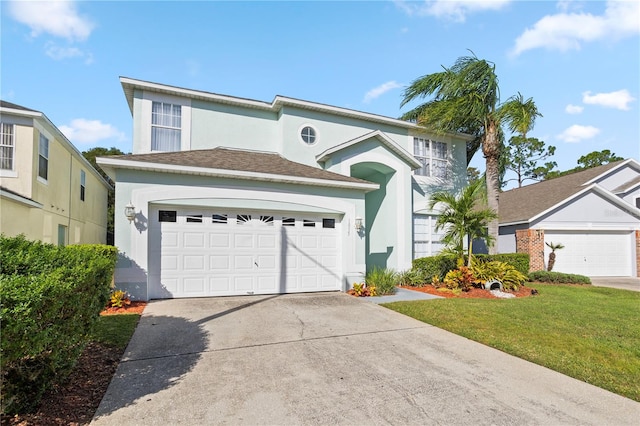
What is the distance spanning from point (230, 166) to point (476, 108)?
36.0ft

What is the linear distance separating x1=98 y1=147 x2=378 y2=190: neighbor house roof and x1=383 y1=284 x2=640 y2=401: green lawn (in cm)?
447

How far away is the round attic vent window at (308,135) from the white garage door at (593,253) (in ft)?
42.8

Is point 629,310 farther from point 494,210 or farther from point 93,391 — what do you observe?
point 93,391

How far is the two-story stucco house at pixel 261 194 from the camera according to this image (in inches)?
340

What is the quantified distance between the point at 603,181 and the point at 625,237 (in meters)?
4.58

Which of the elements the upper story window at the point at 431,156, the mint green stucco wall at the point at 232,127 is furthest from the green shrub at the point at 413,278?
the mint green stucco wall at the point at 232,127

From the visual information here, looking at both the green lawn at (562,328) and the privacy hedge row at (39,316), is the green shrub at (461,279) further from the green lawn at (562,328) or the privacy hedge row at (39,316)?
the privacy hedge row at (39,316)

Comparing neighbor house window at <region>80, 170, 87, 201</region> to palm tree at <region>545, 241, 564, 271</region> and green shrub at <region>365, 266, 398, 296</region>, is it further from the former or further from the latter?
palm tree at <region>545, 241, 564, 271</region>

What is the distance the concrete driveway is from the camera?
3.22 meters

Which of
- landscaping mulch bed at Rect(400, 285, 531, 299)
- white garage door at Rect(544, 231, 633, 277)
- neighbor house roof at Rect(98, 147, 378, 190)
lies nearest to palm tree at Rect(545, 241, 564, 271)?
white garage door at Rect(544, 231, 633, 277)

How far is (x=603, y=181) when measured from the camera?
2009 cm

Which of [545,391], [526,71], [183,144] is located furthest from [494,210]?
[183,144]

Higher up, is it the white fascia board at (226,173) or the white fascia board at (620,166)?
the white fascia board at (620,166)

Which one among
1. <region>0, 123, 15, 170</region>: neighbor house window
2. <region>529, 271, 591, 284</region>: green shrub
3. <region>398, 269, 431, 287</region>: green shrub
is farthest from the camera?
<region>529, 271, 591, 284</region>: green shrub
